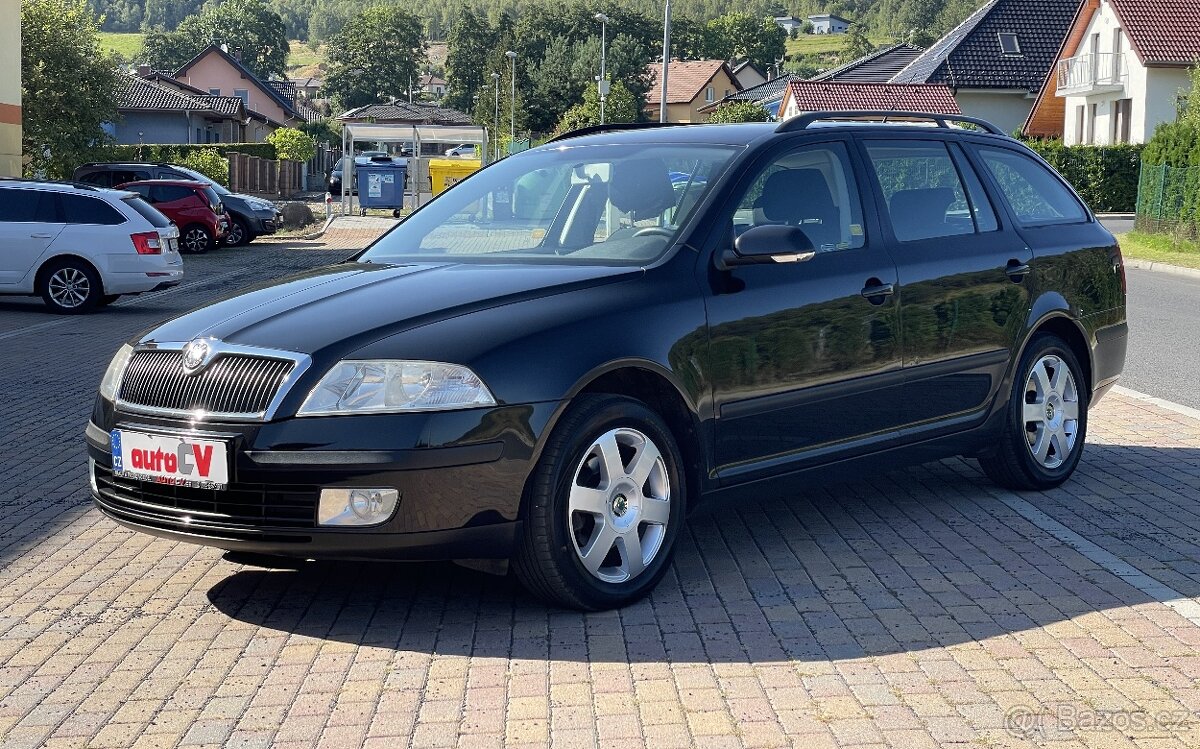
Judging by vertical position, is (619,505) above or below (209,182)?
below

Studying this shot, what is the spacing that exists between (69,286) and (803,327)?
48.8ft

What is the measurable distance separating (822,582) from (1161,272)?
953 inches

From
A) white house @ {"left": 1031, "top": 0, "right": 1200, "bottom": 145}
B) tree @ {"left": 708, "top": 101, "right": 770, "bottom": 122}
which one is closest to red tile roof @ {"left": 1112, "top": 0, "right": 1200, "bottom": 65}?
white house @ {"left": 1031, "top": 0, "right": 1200, "bottom": 145}

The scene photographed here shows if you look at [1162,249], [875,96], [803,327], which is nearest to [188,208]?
[1162,249]

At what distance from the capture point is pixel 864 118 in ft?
22.1

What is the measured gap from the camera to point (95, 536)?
21.2 feet

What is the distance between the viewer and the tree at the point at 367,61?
541 ft

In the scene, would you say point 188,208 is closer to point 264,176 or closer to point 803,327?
point 803,327

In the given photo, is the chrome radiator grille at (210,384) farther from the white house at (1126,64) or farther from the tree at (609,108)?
the tree at (609,108)

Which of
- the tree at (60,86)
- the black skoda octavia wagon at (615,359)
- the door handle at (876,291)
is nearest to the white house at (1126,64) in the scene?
the tree at (60,86)

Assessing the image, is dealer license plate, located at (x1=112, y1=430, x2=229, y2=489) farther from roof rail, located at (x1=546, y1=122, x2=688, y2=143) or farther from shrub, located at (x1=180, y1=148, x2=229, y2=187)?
shrub, located at (x1=180, y1=148, x2=229, y2=187)

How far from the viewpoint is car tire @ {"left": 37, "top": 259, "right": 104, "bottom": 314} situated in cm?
1864

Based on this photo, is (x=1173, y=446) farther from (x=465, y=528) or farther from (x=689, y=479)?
(x=465, y=528)

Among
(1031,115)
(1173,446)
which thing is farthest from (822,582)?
(1031,115)
